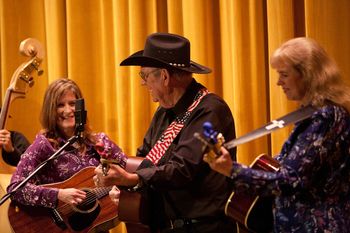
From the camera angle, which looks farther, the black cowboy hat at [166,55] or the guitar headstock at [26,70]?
the guitar headstock at [26,70]

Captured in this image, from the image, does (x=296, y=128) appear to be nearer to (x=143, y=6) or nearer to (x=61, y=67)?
(x=143, y=6)

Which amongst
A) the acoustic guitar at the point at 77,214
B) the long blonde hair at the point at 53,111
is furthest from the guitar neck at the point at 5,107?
the acoustic guitar at the point at 77,214

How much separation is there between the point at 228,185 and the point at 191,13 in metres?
1.39

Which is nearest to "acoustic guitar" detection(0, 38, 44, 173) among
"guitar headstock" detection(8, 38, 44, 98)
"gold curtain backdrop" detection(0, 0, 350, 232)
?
"guitar headstock" detection(8, 38, 44, 98)

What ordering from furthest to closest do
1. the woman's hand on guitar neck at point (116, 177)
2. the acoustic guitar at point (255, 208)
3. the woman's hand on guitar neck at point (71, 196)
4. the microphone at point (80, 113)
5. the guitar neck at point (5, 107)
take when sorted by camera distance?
1. the guitar neck at point (5, 107)
2. the woman's hand on guitar neck at point (71, 196)
3. the microphone at point (80, 113)
4. the woman's hand on guitar neck at point (116, 177)
5. the acoustic guitar at point (255, 208)

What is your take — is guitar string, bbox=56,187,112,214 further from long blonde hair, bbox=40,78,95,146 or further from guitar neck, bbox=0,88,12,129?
guitar neck, bbox=0,88,12,129

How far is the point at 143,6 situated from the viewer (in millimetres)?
3887

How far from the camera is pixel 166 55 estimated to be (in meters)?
2.64

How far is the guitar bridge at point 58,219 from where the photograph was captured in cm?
321

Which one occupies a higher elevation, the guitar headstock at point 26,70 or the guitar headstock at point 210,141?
the guitar headstock at point 26,70

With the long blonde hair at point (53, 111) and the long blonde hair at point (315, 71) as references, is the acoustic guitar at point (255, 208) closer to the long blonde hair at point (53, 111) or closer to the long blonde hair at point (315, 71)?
the long blonde hair at point (315, 71)

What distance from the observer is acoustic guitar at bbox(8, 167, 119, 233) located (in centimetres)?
320

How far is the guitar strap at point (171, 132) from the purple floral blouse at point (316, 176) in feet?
1.87

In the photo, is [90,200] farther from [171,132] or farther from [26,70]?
[26,70]
